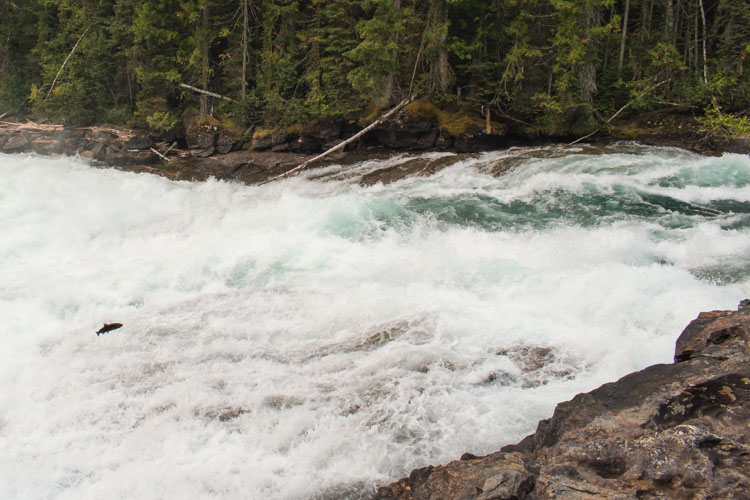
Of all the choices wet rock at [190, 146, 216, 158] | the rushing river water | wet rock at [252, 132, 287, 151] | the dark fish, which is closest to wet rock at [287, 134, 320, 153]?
wet rock at [252, 132, 287, 151]

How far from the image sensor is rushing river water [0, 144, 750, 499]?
396cm

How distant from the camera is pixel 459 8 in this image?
1469cm

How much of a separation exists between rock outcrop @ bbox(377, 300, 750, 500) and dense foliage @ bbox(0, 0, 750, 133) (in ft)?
35.5

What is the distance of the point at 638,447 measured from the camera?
9.75ft

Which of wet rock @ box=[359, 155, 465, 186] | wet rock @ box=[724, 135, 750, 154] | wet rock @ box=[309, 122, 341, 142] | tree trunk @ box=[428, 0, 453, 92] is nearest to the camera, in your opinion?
wet rock @ box=[724, 135, 750, 154]

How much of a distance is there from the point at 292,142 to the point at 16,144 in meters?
10.2

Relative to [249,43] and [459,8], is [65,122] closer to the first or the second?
[249,43]

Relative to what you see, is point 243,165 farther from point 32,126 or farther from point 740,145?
point 740,145

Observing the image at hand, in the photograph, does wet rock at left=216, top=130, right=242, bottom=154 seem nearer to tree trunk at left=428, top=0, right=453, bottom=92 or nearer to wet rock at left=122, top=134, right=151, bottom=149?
wet rock at left=122, top=134, right=151, bottom=149

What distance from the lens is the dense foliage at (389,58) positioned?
1352 cm

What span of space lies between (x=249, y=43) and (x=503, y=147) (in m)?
10.2

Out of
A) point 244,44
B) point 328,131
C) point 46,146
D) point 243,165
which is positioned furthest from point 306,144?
point 46,146

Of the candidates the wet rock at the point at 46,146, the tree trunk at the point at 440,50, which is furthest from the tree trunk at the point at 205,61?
the tree trunk at the point at 440,50

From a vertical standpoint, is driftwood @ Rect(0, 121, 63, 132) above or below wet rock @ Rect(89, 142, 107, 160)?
above
